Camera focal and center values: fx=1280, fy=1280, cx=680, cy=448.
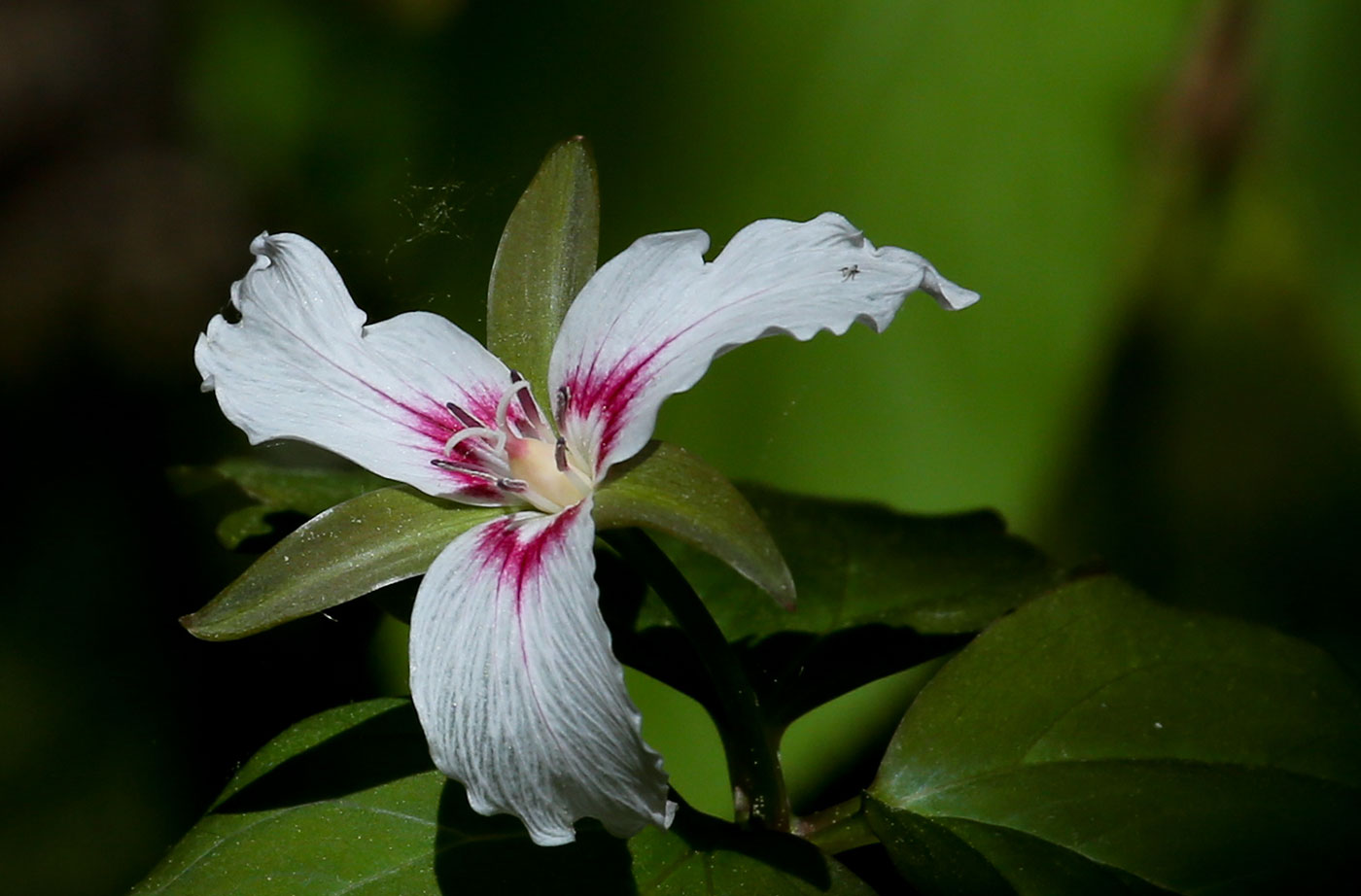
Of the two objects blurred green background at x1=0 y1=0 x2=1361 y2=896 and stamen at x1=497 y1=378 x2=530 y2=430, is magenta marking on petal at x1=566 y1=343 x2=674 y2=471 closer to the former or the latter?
stamen at x1=497 y1=378 x2=530 y2=430

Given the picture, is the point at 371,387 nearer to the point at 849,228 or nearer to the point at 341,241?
the point at 849,228

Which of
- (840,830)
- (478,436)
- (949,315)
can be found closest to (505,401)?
(478,436)

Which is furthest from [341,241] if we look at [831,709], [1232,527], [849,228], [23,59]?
[23,59]

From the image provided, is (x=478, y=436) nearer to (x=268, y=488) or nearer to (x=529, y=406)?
(x=529, y=406)

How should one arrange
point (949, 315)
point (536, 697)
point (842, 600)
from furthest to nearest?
point (949, 315)
point (842, 600)
point (536, 697)

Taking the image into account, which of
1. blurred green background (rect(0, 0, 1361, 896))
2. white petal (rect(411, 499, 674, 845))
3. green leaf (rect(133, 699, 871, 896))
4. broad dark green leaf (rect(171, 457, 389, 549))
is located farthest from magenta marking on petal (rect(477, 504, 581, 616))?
blurred green background (rect(0, 0, 1361, 896))

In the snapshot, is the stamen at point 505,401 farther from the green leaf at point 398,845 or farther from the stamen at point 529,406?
the green leaf at point 398,845
